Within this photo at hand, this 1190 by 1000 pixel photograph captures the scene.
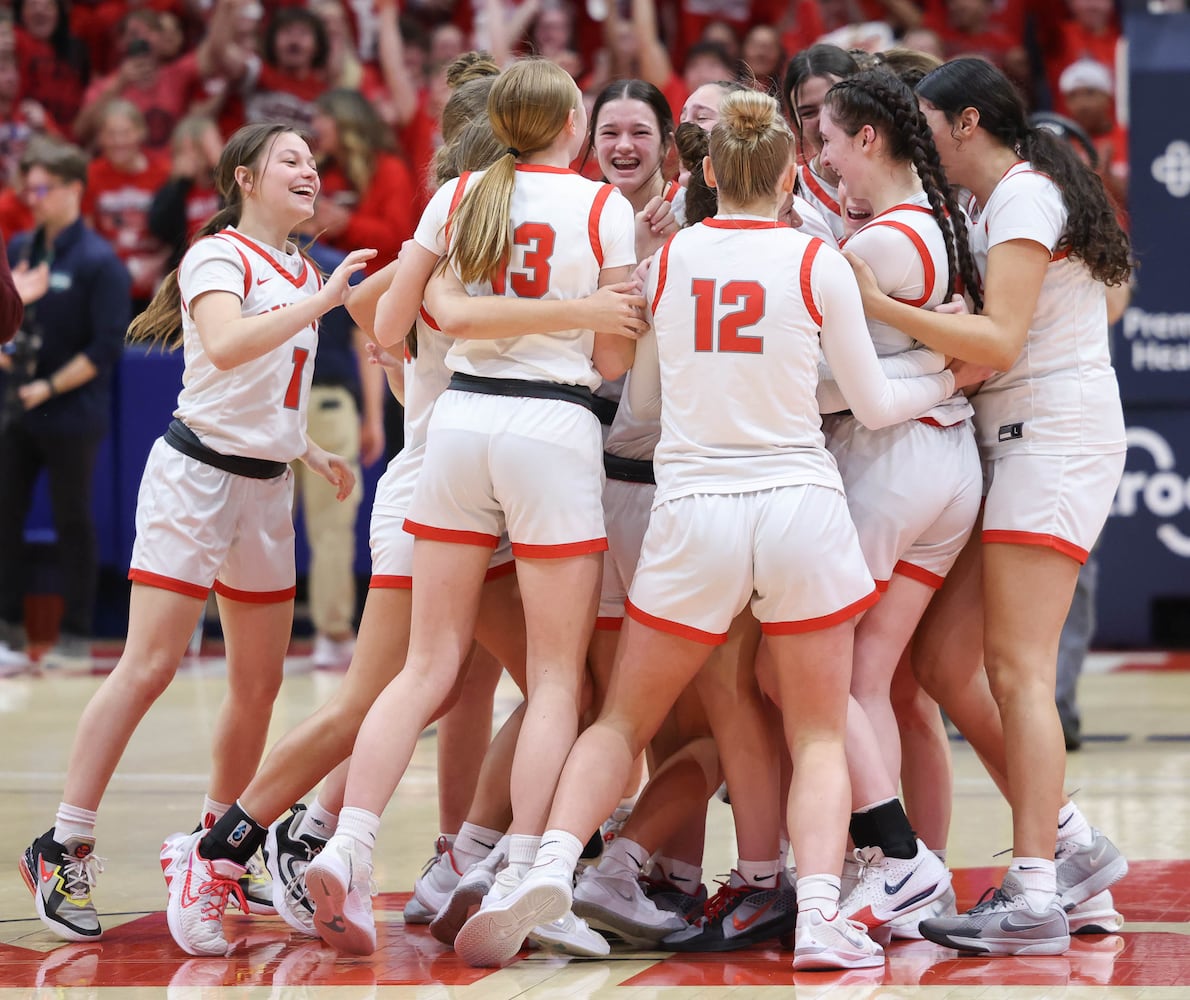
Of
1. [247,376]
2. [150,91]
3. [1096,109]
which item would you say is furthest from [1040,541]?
[150,91]

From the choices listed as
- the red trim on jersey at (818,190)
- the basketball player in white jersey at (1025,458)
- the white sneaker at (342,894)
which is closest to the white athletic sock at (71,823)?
the white sneaker at (342,894)

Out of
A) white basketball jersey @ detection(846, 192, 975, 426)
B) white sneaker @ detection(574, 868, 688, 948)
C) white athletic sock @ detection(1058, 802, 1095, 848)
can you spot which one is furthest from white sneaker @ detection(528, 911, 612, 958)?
white basketball jersey @ detection(846, 192, 975, 426)

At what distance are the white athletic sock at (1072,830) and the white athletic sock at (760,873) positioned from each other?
2.45 ft


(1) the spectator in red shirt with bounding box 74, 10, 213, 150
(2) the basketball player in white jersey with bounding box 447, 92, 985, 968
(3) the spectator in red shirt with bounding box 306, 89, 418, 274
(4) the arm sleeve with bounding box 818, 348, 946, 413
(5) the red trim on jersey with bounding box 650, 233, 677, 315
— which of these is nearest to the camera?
(2) the basketball player in white jersey with bounding box 447, 92, 985, 968

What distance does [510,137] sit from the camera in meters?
4.09

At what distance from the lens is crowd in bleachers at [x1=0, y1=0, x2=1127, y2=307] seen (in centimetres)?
1025

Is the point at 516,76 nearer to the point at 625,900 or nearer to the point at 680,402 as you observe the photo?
the point at 680,402

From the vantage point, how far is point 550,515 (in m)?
3.99

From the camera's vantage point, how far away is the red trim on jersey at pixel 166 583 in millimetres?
4492

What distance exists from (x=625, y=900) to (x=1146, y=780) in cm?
286

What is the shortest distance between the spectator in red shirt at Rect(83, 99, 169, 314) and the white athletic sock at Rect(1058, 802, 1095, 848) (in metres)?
7.74

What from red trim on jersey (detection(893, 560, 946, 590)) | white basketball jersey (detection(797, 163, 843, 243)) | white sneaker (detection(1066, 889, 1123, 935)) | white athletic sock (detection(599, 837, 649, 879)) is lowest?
white sneaker (detection(1066, 889, 1123, 935))

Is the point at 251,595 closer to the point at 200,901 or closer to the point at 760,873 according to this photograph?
the point at 200,901

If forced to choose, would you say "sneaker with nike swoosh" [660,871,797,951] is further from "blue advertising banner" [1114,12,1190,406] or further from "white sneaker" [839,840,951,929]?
"blue advertising banner" [1114,12,1190,406]
